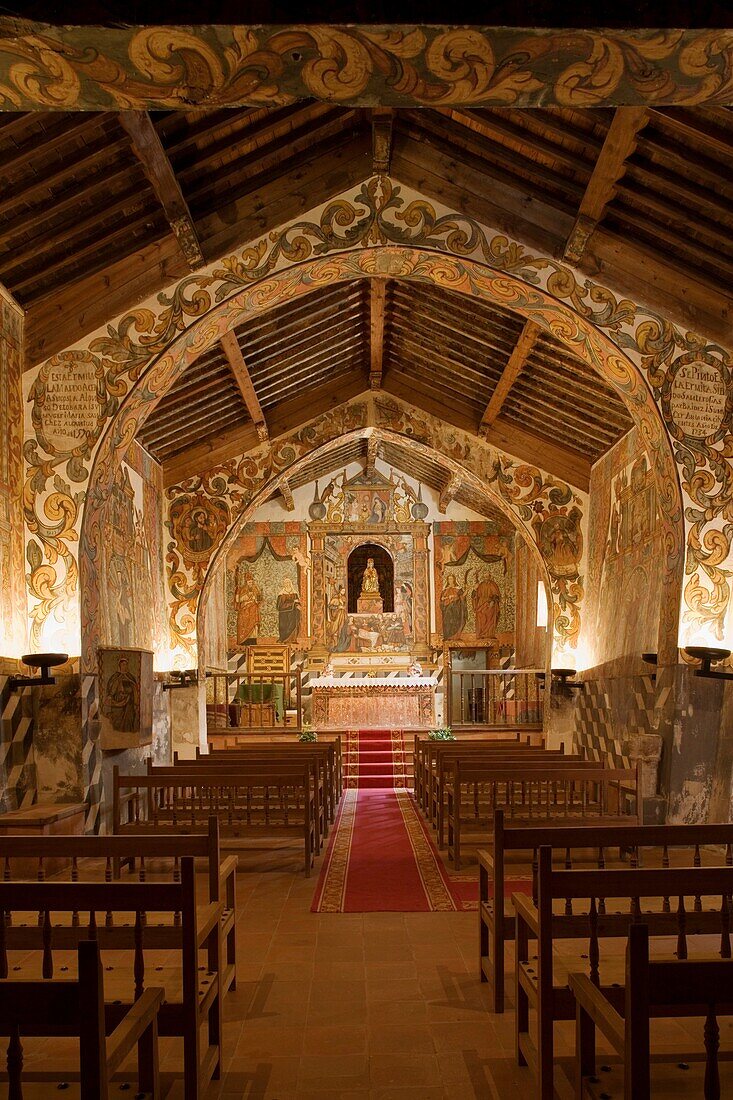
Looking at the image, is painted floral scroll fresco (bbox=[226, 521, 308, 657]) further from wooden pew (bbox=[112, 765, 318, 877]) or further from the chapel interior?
wooden pew (bbox=[112, 765, 318, 877])

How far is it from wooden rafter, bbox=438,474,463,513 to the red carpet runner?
829cm

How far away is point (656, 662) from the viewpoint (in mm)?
8727

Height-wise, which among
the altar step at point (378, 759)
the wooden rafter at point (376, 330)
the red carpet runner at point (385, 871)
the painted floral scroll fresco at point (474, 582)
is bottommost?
the altar step at point (378, 759)

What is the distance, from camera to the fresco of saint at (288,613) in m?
19.4

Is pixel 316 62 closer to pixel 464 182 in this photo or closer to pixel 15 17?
pixel 15 17

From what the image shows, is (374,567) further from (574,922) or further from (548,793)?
(574,922)

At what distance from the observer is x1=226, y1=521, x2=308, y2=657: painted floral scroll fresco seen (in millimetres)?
19391

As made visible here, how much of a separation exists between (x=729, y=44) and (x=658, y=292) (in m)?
5.01

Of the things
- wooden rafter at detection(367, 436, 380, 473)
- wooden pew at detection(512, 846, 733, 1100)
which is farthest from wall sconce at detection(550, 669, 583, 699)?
wooden pew at detection(512, 846, 733, 1100)

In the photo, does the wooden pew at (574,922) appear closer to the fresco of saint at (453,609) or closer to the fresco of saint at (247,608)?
the fresco of saint at (453,609)

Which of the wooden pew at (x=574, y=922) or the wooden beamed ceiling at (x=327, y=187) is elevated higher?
the wooden beamed ceiling at (x=327, y=187)

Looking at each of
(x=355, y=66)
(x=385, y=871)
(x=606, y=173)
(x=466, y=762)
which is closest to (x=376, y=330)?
(x=606, y=173)

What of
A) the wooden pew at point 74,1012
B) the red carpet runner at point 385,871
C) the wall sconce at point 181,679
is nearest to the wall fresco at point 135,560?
the wall sconce at point 181,679

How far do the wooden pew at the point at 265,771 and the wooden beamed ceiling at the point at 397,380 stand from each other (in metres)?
4.37
